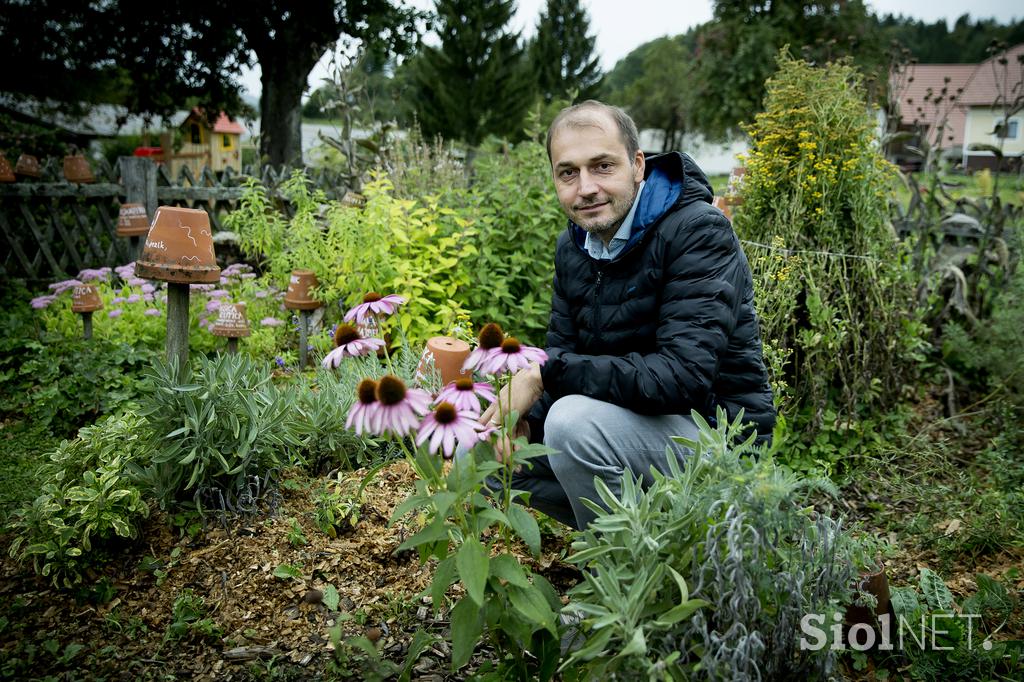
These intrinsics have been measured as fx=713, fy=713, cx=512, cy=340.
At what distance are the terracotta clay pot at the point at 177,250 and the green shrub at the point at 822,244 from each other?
246 centimetres

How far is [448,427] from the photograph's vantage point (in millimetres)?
1481

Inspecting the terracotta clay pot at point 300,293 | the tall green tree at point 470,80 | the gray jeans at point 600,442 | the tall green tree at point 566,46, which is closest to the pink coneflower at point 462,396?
the gray jeans at point 600,442

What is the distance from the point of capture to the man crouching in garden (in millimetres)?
2053

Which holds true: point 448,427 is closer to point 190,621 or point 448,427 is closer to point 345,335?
point 345,335

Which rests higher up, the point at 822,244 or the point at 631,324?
the point at 822,244

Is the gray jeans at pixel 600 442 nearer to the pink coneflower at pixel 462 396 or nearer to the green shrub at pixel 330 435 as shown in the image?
the pink coneflower at pixel 462 396

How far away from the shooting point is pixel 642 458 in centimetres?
213

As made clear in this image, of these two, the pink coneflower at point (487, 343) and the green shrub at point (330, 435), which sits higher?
the pink coneflower at point (487, 343)

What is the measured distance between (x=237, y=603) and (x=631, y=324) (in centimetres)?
156

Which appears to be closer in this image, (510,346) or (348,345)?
(510,346)

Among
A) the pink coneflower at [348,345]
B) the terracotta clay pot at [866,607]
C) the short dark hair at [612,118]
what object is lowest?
the terracotta clay pot at [866,607]

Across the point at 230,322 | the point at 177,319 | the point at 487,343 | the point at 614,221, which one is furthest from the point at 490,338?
the point at 230,322

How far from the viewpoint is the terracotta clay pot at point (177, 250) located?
103 inches

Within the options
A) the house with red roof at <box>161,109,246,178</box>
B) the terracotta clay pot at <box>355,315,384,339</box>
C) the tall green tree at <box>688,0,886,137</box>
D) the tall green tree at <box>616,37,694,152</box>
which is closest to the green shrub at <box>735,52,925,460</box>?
the terracotta clay pot at <box>355,315,384,339</box>
